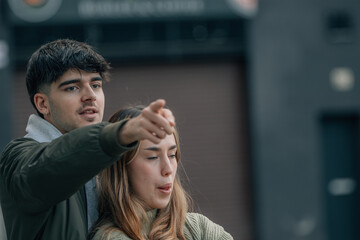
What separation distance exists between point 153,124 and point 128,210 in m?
0.73

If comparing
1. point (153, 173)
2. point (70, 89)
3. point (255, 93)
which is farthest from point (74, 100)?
point (255, 93)

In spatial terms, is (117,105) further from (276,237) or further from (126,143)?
(126,143)

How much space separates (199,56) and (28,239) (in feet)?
24.9

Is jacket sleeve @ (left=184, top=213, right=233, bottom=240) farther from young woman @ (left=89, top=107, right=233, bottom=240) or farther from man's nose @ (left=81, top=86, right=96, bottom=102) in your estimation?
man's nose @ (left=81, top=86, right=96, bottom=102)

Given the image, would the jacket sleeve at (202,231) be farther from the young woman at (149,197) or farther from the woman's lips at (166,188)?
the woman's lips at (166,188)

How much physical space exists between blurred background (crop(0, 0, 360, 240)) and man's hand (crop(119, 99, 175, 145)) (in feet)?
24.4

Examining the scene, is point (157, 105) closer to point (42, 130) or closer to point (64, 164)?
point (64, 164)

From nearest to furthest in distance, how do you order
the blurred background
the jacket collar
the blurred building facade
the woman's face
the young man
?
the young man, the jacket collar, the woman's face, the blurred building facade, the blurred background

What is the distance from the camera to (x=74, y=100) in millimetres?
2404

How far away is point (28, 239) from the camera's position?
84.8 inches

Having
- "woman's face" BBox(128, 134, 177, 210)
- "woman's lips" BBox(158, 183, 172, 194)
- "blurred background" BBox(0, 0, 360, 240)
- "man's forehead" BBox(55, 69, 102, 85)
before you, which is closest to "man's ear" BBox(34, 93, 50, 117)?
"man's forehead" BBox(55, 69, 102, 85)

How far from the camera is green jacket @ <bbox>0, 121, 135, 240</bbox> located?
1.92 meters

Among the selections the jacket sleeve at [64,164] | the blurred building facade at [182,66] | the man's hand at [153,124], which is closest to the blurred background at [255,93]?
the blurred building facade at [182,66]

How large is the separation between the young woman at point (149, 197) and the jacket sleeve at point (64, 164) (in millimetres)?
467
